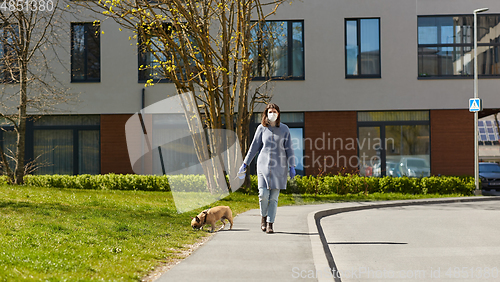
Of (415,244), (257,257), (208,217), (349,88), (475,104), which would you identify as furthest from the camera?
(349,88)

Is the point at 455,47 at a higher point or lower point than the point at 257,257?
higher

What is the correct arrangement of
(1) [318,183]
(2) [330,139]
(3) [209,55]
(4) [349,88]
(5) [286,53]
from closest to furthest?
(3) [209,55], (1) [318,183], (2) [330,139], (4) [349,88], (5) [286,53]

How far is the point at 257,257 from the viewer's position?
6.31 m

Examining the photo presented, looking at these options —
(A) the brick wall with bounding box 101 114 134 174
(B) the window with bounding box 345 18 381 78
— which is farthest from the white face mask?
(A) the brick wall with bounding box 101 114 134 174

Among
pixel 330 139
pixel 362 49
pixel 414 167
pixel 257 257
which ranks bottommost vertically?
pixel 257 257

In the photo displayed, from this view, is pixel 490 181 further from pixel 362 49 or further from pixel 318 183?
pixel 318 183

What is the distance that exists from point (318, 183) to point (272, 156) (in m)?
10.5

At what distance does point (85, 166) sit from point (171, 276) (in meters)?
17.2

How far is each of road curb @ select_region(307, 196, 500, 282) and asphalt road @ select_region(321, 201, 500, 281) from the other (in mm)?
187

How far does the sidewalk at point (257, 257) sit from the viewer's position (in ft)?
17.6

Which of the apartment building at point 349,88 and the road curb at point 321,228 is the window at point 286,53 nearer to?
the apartment building at point 349,88

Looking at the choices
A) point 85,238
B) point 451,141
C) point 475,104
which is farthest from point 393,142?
point 85,238

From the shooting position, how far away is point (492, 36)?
21219mm

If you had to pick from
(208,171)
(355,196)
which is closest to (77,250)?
(208,171)
